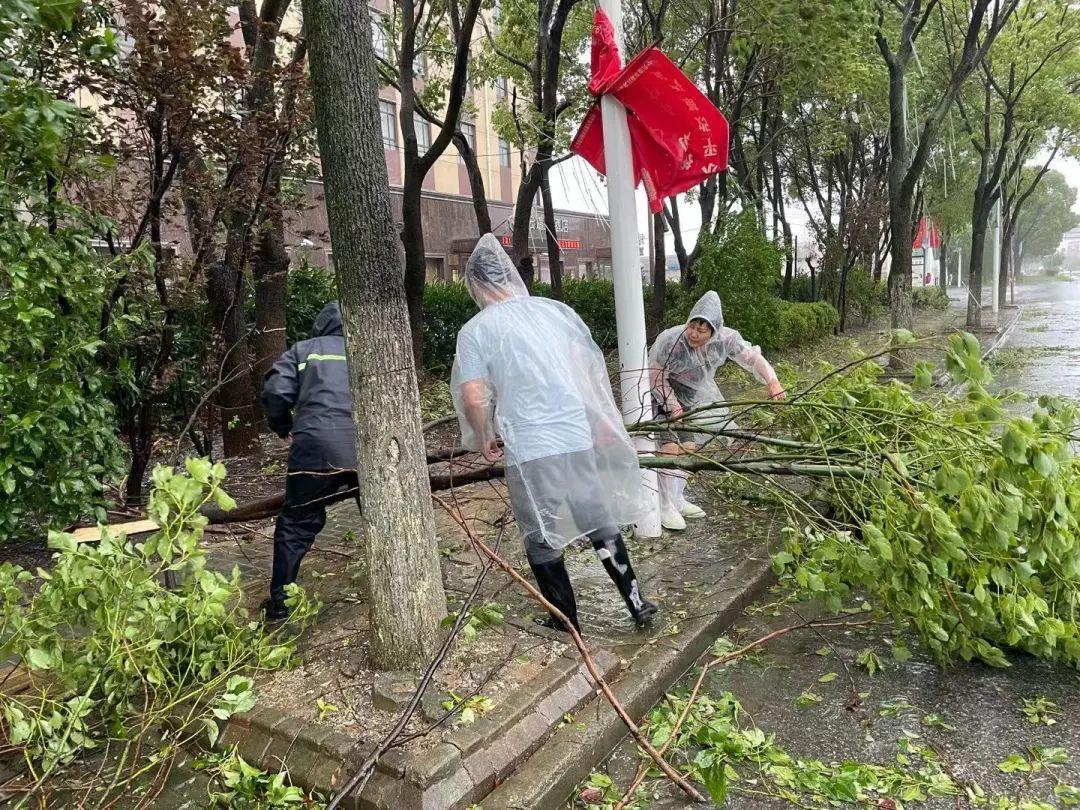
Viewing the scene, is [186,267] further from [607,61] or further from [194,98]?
[607,61]

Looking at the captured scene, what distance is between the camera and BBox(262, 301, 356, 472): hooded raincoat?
3.77 m

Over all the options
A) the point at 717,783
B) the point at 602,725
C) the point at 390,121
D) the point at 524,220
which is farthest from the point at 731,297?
the point at 390,121

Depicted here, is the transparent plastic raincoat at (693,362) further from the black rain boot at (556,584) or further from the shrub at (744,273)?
the shrub at (744,273)

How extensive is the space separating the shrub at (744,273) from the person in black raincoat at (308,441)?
9.81 metres

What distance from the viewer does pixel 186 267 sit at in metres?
5.97

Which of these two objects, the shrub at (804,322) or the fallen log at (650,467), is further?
the shrub at (804,322)

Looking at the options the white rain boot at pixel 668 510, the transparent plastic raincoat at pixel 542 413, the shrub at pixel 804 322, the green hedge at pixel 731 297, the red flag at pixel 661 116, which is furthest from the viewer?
the shrub at pixel 804 322

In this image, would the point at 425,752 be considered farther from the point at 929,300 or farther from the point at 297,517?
the point at 929,300

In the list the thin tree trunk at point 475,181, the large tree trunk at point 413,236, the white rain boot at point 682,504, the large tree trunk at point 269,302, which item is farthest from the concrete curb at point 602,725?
the thin tree trunk at point 475,181

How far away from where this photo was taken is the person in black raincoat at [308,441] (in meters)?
3.77

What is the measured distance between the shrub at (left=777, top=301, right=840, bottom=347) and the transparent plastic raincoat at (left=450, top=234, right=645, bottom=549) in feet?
35.6

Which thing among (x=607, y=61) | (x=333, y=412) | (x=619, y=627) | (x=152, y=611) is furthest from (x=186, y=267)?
(x=619, y=627)

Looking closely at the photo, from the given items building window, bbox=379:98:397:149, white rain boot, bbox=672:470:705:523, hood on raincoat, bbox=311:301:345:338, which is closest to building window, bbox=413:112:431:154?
building window, bbox=379:98:397:149

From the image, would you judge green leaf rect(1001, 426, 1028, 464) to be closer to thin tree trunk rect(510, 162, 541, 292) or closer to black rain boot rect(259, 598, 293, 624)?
black rain boot rect(259, 598, 293, 624)
